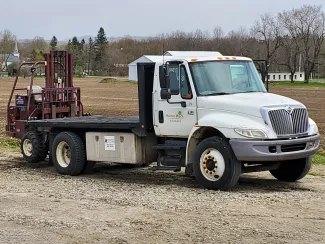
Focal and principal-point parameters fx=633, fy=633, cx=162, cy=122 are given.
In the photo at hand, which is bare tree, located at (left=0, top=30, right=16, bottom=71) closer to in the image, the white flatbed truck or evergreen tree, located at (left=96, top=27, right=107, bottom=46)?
evergreen tree, located at (left=96, top=27, right=107, bottom=46)

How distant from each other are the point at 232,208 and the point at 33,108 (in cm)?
780

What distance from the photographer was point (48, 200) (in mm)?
10211

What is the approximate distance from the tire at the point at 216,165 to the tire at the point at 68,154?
309cm

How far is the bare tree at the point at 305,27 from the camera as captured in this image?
130 meters

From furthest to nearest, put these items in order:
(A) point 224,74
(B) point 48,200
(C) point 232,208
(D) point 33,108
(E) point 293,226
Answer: (D) point 33,108
(A) point 224,74
(B) point 48,200
(C) point 232,208
(E) point 293,226

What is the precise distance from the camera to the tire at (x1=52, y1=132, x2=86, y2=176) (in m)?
13.2

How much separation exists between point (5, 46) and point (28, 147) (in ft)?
476

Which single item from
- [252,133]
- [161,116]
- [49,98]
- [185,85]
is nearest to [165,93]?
[185,85]

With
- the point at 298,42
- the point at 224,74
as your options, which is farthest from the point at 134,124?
the point at 298,42

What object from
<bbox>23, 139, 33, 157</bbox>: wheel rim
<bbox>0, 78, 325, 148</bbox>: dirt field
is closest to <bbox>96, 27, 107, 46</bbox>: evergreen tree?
<bbox>0, 78, 325, 148</bbox>: dirt field

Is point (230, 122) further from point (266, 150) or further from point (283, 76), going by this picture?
point (283, 76)

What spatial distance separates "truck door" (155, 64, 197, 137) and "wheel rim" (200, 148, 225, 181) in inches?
27.0

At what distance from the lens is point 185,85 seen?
37.2 feet

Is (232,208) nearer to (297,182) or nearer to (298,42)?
(297,182)
